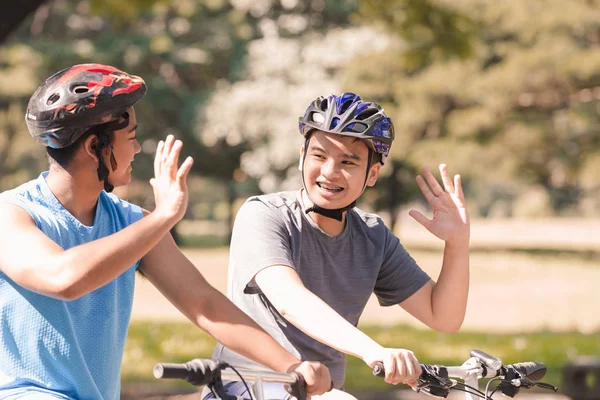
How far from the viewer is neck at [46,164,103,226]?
121 inches

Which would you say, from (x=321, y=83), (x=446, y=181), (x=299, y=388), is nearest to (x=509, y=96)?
(x=321, y=83)

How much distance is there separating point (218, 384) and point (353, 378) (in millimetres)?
7015

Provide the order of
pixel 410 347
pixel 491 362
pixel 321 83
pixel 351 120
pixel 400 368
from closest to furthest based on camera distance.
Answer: pixel 400 368 < pixel 491 362 < pixel 351 120 < pixel 410 347 < pixel 321 83

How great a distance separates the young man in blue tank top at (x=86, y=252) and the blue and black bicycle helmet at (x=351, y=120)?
737mm

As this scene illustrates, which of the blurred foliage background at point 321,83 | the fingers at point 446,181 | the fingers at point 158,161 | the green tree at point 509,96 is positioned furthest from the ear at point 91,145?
the green tree at point 509,96

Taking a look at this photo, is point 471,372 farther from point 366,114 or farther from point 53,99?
point 53,99

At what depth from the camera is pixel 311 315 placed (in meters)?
3.24

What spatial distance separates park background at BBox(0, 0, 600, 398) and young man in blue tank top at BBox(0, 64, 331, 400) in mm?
9531

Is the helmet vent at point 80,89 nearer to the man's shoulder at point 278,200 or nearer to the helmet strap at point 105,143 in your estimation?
the helmet strap at point 105,143

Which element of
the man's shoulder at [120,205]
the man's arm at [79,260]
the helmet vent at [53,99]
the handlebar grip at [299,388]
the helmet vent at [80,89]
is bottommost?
the handlebar grip at [299,388]

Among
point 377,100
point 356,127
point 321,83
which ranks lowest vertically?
point 356,127

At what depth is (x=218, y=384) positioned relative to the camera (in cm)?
260

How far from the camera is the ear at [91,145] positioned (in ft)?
9.91

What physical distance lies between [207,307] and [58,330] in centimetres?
51
